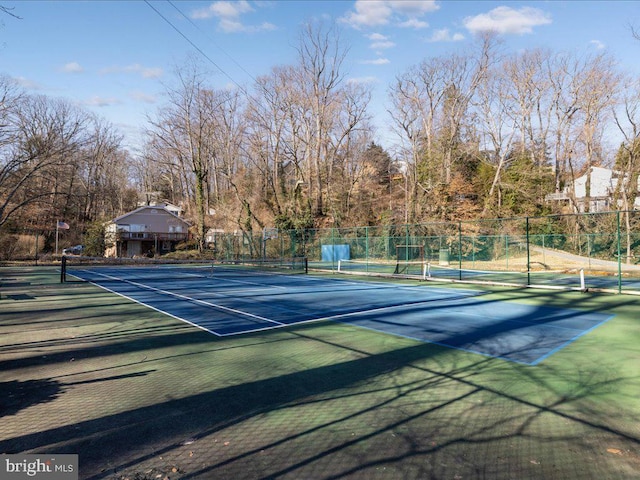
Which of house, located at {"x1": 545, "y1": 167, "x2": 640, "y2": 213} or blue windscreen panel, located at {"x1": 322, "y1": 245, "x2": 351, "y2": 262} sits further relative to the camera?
house, located at {"x1": 545, "y1": 167, "x2": 640, "y2": 213}

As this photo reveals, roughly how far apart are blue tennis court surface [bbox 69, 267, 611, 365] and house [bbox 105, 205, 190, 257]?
34645mm

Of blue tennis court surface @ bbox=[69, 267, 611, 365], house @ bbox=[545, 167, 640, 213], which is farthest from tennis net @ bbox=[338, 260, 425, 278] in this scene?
house @ bbox=[545, 167, 640, 213]

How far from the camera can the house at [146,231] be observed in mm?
47412

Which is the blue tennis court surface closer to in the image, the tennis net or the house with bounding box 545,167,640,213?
the tennis net

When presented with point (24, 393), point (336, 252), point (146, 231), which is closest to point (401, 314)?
point (24, 393)

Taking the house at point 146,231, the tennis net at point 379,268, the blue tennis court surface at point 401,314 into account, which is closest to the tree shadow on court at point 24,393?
the blue tennis court surface at point 401,314

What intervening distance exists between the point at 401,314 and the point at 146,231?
151 feet

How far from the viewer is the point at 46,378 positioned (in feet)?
17.5

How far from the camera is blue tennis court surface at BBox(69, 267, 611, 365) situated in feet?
25.2

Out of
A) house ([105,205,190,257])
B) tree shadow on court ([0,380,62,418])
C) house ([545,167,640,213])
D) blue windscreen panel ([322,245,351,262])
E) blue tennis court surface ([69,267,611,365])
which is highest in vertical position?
house ([545,167,640,213])

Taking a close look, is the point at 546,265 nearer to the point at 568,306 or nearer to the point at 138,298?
the point at 568,306

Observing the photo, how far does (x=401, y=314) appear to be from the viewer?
1038 centimetres

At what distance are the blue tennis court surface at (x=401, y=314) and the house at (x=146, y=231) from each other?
34.6 meters

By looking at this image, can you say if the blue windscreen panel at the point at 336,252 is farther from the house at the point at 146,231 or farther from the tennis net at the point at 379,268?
the house at the point at 146,231
